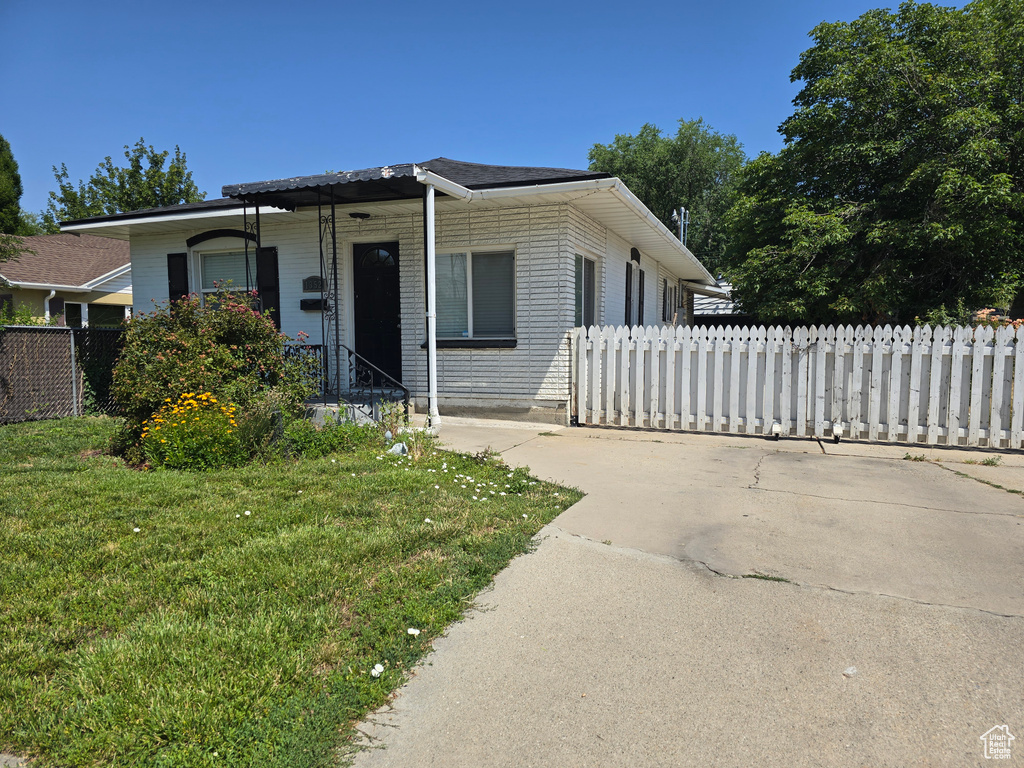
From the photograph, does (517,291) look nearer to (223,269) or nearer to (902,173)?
(223,269)

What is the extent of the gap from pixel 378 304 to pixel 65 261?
16991 mm

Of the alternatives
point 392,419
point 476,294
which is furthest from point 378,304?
point 392,419

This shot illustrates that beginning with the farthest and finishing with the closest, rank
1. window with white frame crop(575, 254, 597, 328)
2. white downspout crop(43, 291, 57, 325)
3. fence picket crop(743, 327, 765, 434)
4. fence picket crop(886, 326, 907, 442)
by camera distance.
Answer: white downspout crop(43, 291, 57, 325) < window with white frame crop(575, 254, 597, 328) < fence picket crop(743, 327, 765, 434) < fence picket crop(886, 326, 907, 442)

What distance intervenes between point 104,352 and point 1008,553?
11.8 m

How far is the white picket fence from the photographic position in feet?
23.9

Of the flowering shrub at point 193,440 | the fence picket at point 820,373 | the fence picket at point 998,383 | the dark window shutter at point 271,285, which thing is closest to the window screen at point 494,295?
the dark window shutter at point 271,285

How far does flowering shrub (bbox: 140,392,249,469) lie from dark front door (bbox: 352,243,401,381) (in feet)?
14.6

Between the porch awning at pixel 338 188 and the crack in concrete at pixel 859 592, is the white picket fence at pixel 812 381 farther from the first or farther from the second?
the crack in concrete at pixel 859 592

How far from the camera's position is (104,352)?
406 inches

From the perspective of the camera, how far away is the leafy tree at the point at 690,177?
3369 cm

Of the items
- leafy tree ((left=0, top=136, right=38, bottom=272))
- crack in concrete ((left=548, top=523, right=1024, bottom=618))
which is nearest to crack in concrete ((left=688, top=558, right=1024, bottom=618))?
crack in concrete ((left=548, top=523, right=1024, bottom=618))

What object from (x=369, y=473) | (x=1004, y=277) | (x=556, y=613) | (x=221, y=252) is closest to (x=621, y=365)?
(x=369, y=473)

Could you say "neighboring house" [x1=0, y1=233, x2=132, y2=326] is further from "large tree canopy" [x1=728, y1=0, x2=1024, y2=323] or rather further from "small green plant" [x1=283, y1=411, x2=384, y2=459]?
"large tree canopy" [x1=728, y1=0, x2=1024, y2=323]

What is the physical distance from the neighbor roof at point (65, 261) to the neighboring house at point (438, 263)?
10.4 metres
